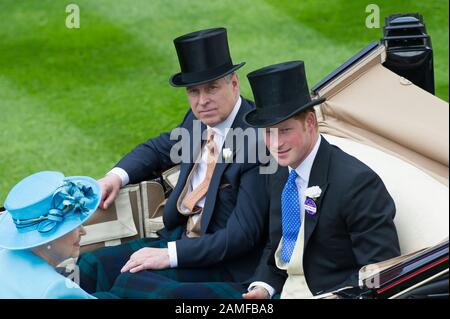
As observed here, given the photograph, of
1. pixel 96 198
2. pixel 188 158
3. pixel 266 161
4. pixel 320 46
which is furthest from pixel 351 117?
pixel 320 46

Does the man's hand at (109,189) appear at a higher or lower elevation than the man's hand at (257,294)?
higher

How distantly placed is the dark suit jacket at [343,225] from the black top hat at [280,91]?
8.3 inches

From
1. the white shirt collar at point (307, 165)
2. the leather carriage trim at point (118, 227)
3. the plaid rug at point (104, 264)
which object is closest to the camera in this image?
the white shirt collar at point (307, 165)

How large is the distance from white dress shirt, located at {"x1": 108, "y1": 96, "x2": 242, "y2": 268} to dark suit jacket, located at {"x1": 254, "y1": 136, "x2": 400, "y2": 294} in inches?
18.9

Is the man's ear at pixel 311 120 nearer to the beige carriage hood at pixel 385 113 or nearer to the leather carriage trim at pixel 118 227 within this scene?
the beige carriage hood at pixel 385 113

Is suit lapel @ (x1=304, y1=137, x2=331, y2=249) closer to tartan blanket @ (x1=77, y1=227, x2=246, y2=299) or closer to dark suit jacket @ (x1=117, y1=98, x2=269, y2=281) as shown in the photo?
dark suit jacket @ (x1=117, y1=98, x2=269, y2=281)

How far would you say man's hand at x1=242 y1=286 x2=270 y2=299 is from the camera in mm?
4266

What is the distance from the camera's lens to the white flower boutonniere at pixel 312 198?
4125 mm

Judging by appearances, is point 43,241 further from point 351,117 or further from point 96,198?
point 351,117

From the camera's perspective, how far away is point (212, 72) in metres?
4.64

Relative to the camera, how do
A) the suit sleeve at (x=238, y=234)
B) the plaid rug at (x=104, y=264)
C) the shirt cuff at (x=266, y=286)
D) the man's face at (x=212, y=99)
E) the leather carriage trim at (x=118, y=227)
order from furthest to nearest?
the leather carriage trim at (x=118, y=227), the plaid rug at (x=104, y=264), the man's face at (x=212, y=99), the suit sleeve at (x=238, y=234), the shirt cuff at (x=266, y=286)

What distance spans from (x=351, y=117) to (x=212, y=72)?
685 mm

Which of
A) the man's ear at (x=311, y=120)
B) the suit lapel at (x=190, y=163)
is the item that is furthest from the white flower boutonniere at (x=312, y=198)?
the suit lapel at (x=190, y=163)
